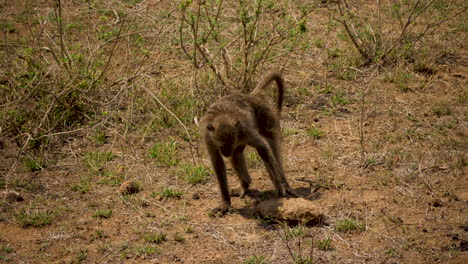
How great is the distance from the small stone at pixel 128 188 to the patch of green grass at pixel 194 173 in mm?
611

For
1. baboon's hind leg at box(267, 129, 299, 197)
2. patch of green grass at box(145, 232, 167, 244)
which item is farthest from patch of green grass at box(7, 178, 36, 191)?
baboon's hind leg at box(267, 129, 299, 197)

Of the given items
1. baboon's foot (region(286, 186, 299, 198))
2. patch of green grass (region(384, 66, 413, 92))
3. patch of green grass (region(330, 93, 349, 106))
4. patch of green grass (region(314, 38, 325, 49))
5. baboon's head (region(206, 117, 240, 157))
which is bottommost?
baboon's foot (region(286, 186, 299, 198))

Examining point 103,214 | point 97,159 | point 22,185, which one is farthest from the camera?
point 97,159

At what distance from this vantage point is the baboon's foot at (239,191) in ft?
22.0

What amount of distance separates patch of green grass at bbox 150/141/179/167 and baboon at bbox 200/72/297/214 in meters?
1.08

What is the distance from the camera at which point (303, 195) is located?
653cm

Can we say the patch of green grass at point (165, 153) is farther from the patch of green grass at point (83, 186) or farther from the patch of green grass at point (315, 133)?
the patch of green grass at point (315, 133)

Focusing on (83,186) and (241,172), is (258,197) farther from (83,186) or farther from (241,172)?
(83,186)

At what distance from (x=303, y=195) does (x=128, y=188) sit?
2144 millimetres

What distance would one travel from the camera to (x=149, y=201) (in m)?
6.44

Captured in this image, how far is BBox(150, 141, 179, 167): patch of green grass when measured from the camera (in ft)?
24.1

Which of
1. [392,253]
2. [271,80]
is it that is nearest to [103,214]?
[271,80]

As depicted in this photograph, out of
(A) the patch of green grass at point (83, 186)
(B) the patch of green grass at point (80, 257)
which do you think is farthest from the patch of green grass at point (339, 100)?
(B) the patch of green grass at point (80, 257)

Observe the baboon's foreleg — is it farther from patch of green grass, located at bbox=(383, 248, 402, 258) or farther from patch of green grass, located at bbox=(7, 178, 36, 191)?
patch of green grass, located at bbox=(7, 178, 36, 191)
